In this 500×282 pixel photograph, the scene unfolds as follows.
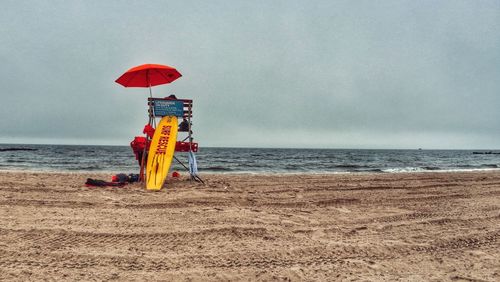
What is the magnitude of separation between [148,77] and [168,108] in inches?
38.0

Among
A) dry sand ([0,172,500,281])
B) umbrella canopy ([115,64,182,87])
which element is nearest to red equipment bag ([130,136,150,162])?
umbrella canopy ([115,64,182,87])

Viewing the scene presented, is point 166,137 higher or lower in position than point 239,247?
higher

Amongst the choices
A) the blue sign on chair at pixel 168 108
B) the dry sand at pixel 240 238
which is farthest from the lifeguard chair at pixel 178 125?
the dry sand at pixel 240 238

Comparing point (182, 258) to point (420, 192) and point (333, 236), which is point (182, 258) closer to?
point (333, 236)

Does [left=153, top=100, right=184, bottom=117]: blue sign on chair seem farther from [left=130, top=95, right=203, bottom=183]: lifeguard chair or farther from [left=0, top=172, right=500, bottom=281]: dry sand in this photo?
[left=0, top=172, right=500, bottom=281]: dry sand

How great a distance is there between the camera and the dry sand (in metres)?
3.13

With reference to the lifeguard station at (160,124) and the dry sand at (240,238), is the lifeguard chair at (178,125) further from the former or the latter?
the dry sand at (240,238)

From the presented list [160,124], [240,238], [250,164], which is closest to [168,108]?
[160,124]

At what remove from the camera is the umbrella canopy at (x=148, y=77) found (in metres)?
8.85

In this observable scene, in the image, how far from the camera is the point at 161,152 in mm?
8656

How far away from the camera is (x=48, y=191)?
7.28 meters

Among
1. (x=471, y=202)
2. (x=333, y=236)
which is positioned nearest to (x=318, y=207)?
(x=333, y=236)

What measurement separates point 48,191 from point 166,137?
9.53ft

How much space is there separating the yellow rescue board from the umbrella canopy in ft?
3.42
